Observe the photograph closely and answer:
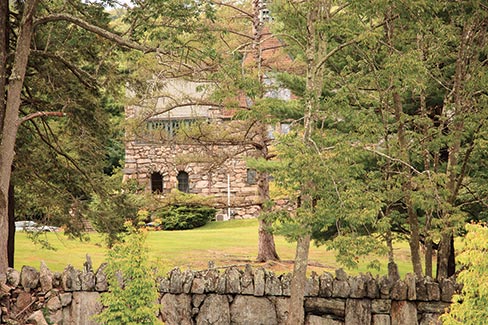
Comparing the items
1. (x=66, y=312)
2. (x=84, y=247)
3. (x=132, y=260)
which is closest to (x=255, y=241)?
(x=84, y=247)

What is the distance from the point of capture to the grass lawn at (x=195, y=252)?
21.0 m

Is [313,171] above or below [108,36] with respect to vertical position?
below

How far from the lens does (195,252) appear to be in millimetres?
23219

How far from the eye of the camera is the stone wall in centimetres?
1358

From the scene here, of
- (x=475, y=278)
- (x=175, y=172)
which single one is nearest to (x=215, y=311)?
(x=475, y=278)

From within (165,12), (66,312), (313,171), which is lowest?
(66,312)

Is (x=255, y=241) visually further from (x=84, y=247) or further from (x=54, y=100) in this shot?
(x=54, y=100)

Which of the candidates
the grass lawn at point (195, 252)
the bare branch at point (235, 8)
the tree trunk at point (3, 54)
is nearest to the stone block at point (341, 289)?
the grass lawn at point (195, 252)

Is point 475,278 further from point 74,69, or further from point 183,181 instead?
point 183,181

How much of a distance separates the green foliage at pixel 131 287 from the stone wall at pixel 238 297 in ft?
6.56

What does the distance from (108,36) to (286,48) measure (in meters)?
6.88

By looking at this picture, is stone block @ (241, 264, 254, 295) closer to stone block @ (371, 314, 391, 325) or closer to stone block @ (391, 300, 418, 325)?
stone block @ (371, 314, 391, 325)

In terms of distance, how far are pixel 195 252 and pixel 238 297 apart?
909cm

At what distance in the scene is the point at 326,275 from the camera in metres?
14.3
